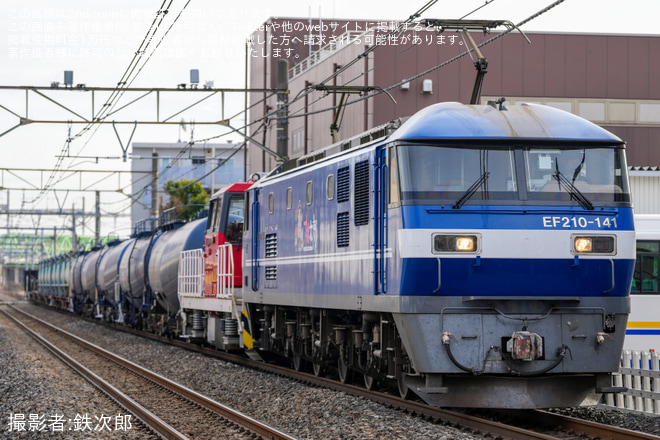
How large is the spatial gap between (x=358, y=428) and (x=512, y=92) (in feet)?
97.0

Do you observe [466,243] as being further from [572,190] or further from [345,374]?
[345,374]

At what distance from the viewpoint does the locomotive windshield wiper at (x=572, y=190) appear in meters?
11.6

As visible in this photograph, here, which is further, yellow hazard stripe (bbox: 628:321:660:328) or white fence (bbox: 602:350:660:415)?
yellow hazard stripe (bbox: 628:321:660:328)

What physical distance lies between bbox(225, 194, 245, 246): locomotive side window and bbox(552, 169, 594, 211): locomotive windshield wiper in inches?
461

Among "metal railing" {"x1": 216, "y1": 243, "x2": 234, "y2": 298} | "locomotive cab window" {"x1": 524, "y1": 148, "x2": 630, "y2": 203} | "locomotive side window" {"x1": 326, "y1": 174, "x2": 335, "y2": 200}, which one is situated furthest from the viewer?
"metal railing" {"x1": 216, "y1": 243, "x2": 234, "y2": 298}

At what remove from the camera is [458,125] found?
11.8 m

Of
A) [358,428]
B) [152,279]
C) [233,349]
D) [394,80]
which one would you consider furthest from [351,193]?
[394,80]

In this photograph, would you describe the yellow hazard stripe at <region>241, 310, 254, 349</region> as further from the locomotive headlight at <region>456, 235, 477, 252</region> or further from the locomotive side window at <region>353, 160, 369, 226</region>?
the locomotive headlight at <region>456, 235, 477, 252</region>

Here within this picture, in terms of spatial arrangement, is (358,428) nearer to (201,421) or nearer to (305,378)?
(201,421)

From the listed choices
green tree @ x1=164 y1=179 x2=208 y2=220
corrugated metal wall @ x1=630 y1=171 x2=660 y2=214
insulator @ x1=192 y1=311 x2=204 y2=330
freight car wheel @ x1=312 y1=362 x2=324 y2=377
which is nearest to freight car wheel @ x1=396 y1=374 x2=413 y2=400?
freight car wheel @ x1=312 y1=362 x2=324 y2=377

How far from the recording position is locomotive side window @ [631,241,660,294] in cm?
1756

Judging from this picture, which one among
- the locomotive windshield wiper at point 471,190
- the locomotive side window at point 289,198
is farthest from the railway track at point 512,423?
the locomotive side window at point 289,198

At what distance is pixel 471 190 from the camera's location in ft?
37.7

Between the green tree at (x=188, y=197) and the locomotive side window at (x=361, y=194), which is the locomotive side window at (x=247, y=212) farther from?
the green tree at (x=188, y=197)
